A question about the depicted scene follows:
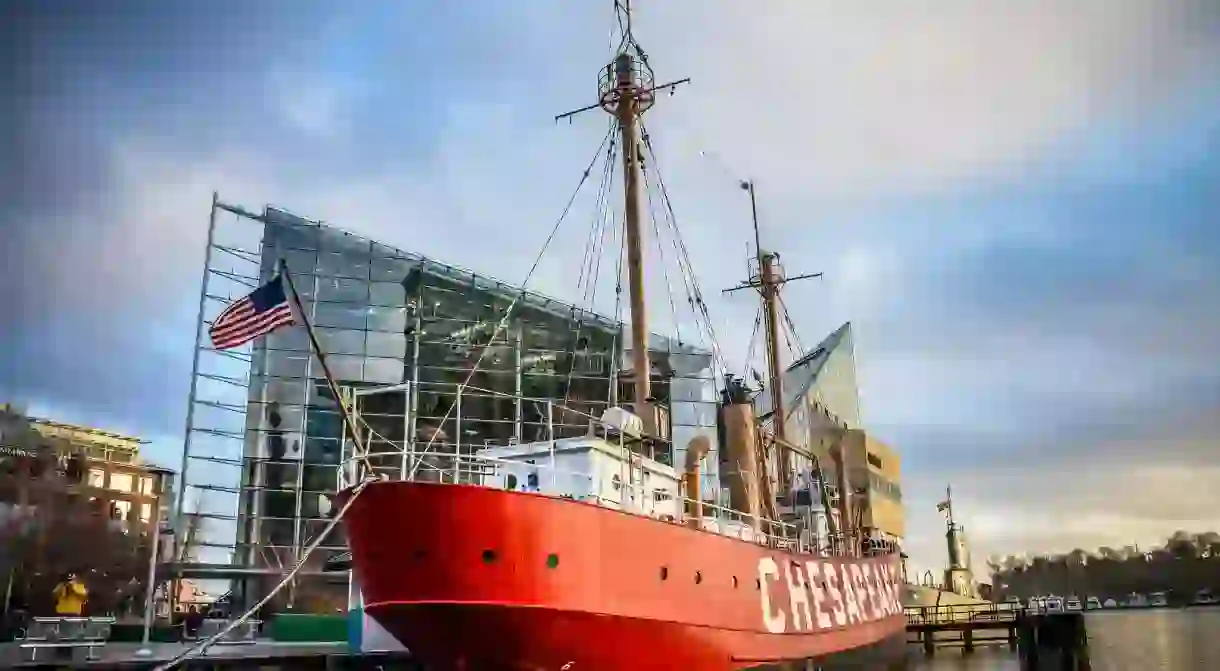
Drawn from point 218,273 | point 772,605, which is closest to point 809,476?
point 772,605

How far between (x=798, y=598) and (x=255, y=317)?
13221 mm

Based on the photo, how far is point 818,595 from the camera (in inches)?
851

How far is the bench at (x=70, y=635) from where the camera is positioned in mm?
16188

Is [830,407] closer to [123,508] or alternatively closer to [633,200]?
[633,200]

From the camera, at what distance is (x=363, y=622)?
61.0 feet

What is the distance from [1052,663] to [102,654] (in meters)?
23.6

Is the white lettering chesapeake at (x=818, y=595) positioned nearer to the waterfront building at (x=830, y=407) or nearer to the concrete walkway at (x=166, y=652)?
the concrete walkway at (x=166, y=652)

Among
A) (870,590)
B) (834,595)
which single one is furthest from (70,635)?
(870,590)

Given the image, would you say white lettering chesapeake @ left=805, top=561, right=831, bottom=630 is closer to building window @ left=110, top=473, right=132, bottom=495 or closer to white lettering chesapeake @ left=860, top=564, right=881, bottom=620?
white lettering chesapeake @ left=860, top=564, right=881, bottom=620

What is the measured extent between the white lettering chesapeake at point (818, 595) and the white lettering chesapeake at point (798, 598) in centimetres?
46

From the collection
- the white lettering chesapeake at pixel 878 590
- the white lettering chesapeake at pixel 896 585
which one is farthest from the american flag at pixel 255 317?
the white lettering chesapeake at pixel 896 585

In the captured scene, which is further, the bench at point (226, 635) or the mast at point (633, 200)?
the bench at point (226, 635)

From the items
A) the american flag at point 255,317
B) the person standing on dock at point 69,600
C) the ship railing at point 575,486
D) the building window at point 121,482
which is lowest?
the person standing on dock at point 69,600

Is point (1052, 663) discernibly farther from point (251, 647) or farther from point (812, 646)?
point (251, 647)
